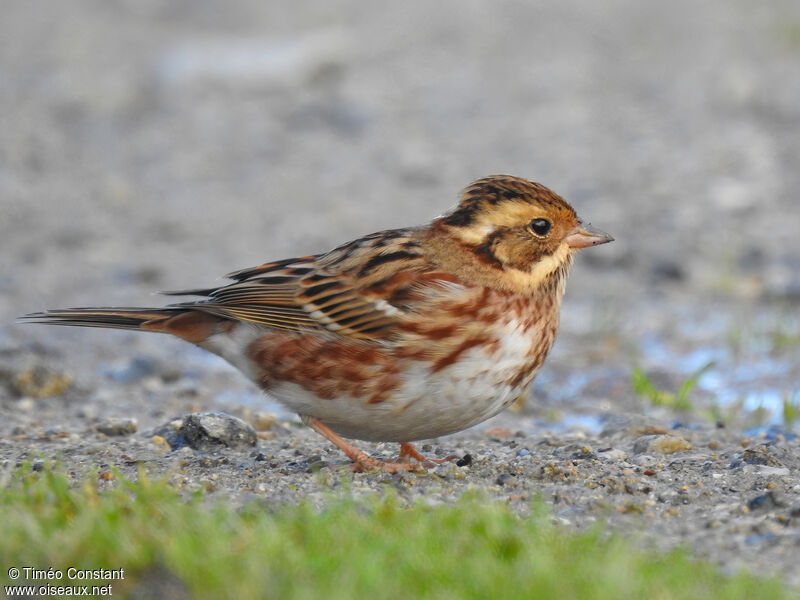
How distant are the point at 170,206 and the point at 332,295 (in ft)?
24.3

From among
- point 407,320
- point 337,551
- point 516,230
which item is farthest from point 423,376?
point 337,551

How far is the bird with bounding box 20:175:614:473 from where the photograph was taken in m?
5.80

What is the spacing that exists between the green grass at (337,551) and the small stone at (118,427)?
1991mm

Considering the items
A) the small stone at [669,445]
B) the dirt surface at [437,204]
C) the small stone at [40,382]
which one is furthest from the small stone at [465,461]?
the small stone at [40,382]

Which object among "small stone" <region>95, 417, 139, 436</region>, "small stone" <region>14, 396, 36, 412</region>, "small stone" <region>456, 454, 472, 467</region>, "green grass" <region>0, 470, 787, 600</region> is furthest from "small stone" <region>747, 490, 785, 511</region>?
"small stone" <region>14, 396, 36, 412</region>

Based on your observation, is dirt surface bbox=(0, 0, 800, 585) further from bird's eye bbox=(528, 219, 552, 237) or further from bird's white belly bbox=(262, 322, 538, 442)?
bird's eye bbox=(528, 219, 552, 237)

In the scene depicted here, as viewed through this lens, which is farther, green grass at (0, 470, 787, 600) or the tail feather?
the tail feather

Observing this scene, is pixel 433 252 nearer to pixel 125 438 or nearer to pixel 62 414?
pixel 125 438

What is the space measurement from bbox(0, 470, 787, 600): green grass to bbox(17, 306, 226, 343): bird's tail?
160 cm

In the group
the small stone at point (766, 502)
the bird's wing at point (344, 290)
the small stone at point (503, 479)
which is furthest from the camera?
the bird's wing at point (344, 290)

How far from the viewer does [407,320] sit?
5.93 metres

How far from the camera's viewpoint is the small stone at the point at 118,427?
717 cm

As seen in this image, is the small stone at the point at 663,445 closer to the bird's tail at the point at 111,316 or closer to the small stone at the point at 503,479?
the small stone at the point at 503,479

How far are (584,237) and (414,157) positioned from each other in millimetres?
8004
